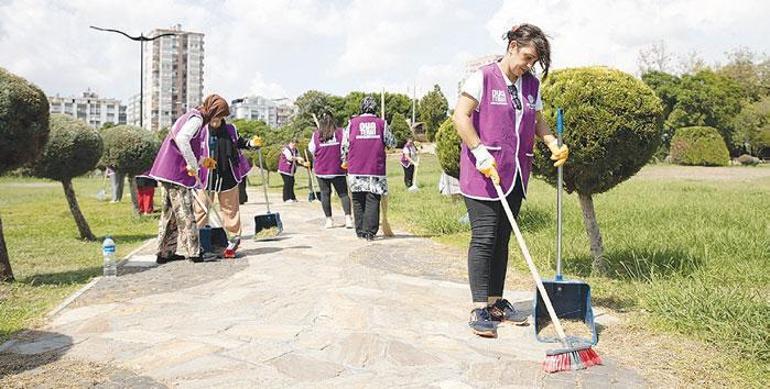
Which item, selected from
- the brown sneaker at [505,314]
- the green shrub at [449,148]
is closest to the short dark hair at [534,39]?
the brown sneaker at [505,314]

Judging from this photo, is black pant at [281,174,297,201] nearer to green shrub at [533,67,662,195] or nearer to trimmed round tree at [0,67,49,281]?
trimmed round tree at [0,67,49,281]

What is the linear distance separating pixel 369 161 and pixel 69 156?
3995mm

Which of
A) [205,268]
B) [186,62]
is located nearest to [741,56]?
[205,268]

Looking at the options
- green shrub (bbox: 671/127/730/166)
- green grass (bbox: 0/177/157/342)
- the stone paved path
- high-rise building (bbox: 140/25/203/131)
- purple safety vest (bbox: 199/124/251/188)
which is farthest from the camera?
high-rise building (bbox: 140/25/203/131)

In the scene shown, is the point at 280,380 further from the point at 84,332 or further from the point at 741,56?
the point at 741,56

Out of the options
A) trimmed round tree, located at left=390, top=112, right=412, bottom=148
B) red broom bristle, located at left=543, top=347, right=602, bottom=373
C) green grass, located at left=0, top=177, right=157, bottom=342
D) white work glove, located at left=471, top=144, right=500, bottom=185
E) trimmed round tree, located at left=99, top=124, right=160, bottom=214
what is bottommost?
green grass, located at left=0, top=177, right=157, bottom=342

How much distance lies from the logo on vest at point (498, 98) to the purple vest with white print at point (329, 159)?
18.9 feet

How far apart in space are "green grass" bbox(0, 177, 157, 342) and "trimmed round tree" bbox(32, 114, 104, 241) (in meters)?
0.64

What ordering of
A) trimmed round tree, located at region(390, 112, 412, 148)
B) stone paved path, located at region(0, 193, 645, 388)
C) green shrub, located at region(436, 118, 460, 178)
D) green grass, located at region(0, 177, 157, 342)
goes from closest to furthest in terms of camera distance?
stone paved path, located at region(0, 193, 645, 388), green grass, located at region(0, 177, 157, 342), green shrub, located at region(436, 118, 460, 178), trimmed round tree, located at region(390, 112, 412, 148)

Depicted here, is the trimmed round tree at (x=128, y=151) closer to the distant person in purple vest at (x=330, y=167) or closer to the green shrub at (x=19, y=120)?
the distant person in purple vest at (x=330, y=167)

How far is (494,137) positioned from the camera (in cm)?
392

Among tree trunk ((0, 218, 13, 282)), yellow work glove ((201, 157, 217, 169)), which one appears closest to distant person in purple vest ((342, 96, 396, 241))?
yellow work glove ((201, 157, 217, 169))

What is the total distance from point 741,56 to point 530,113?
57.1 meters

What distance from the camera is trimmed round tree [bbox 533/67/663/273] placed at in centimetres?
496
